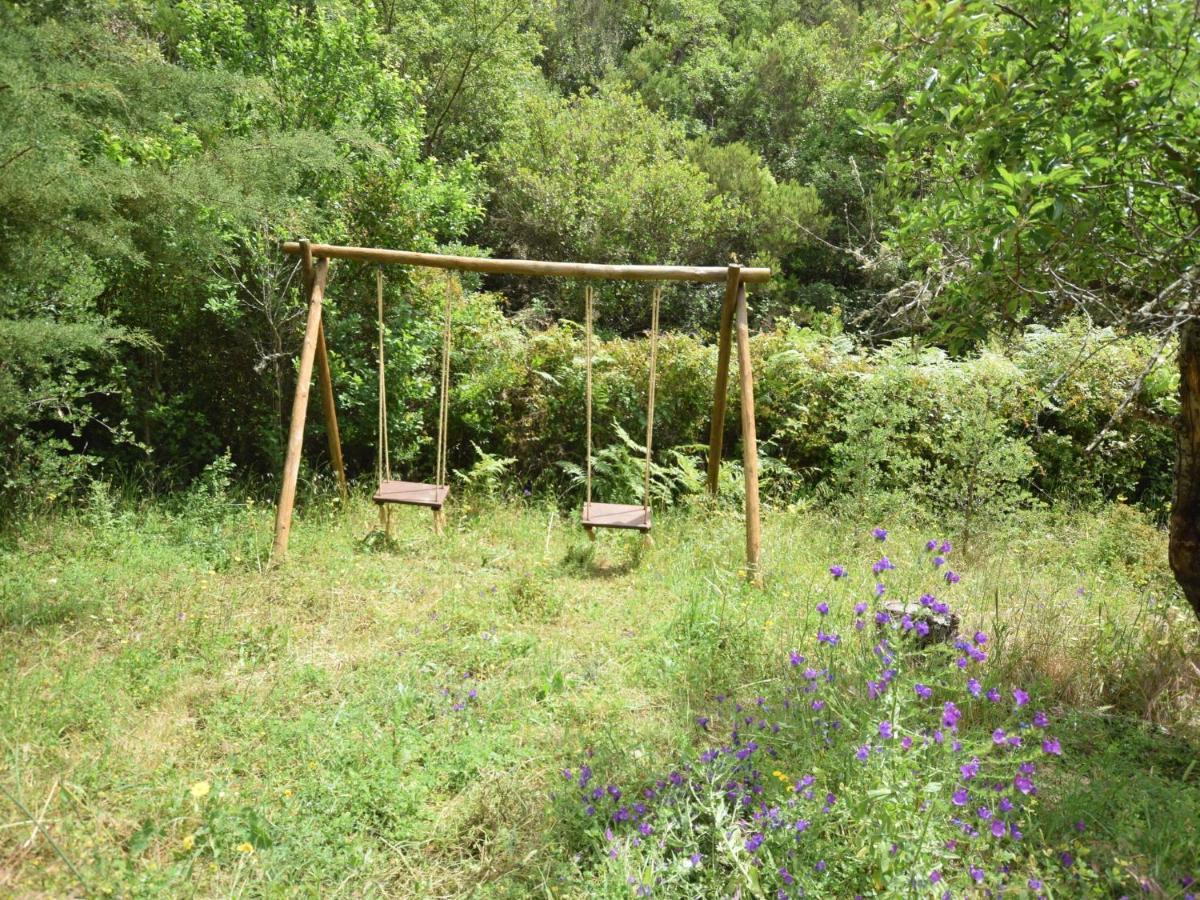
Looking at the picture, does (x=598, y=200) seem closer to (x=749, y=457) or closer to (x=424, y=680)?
(x=749, y=457)

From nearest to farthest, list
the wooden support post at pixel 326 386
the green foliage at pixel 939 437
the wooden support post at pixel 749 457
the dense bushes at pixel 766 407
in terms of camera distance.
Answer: the wooden support post at pixel 749 457 → the wooden support post at pixel 326 386 → the green foliage at pixel 939 437 → the dense bushes at pixel 766 407

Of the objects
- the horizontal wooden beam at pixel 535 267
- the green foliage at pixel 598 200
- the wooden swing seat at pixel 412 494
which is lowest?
the wooden swing seat at pixel 412 494

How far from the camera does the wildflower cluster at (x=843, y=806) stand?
2.23 m

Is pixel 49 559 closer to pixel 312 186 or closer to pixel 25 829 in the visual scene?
pixel 25 829

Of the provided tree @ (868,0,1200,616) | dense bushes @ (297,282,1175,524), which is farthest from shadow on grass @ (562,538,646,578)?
tree @ (868,0,1200,616)

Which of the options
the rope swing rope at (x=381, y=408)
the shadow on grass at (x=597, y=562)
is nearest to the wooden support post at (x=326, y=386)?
the rope swing rope at (x=381, y=408)

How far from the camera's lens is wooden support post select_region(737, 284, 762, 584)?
15.9 feet

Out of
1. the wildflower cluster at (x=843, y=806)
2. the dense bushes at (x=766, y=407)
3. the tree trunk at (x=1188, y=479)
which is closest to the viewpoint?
the wildflower cluster at (x=843, y=806)

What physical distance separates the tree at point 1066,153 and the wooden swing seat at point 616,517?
86.1 inches

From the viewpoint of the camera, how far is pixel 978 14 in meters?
2.73

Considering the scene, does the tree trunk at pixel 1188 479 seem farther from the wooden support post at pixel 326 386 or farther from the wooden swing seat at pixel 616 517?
→ the wooden support post at pixel 326 386

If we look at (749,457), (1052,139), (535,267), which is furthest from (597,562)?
(1052,139)

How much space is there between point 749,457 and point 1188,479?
2237mm

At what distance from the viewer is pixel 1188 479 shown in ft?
11.1
